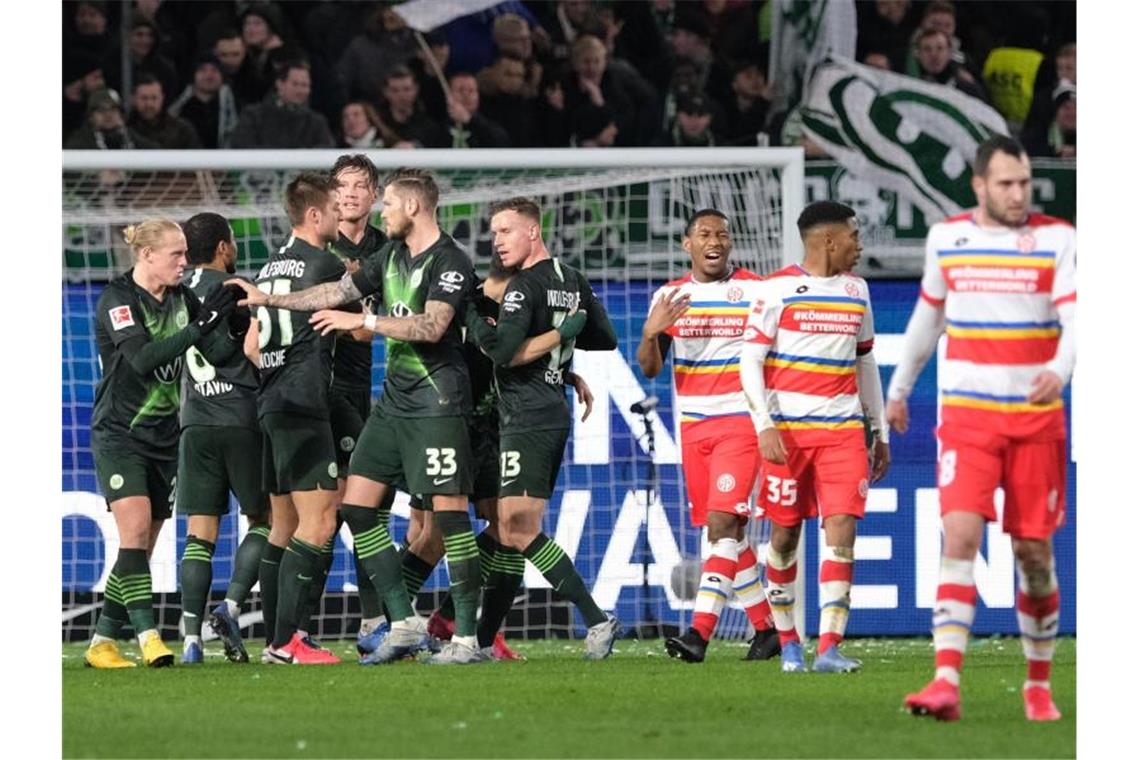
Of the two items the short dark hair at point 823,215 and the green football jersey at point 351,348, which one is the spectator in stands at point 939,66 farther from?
the short dark hair at point 823,215

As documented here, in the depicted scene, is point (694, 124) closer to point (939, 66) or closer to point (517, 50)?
point (517, 50)

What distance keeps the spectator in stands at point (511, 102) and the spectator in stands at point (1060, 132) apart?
3.64m

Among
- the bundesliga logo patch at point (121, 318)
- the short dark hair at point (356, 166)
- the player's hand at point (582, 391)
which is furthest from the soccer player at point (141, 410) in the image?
the player's hand at point (582, 391)

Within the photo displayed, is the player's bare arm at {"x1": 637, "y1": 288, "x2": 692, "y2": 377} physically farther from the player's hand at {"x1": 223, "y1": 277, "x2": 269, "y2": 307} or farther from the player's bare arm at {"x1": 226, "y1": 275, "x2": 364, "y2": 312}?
the player's hand at {"x1": 223, "y1": 277, "x2": 269, "y2": 307}

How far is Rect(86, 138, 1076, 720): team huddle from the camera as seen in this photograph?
9422 mm

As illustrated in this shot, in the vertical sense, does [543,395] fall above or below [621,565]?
above

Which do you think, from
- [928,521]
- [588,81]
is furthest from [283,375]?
[588,81]

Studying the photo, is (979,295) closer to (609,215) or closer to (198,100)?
(609,215)

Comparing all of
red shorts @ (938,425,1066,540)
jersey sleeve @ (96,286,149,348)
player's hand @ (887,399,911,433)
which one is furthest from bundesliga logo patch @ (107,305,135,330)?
red shorts @ (938,425,1066,540)

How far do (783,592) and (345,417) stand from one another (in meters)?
2.48

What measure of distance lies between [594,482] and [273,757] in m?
6.51

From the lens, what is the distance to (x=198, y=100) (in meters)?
15.3

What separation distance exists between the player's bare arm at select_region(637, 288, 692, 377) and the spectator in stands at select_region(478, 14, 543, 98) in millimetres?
5643

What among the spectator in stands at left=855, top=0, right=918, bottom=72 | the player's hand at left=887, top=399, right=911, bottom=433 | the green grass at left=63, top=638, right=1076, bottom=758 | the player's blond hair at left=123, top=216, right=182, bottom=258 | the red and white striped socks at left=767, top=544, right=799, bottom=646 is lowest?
the green grass at left=63, top=638, right=1076, bottom=758
